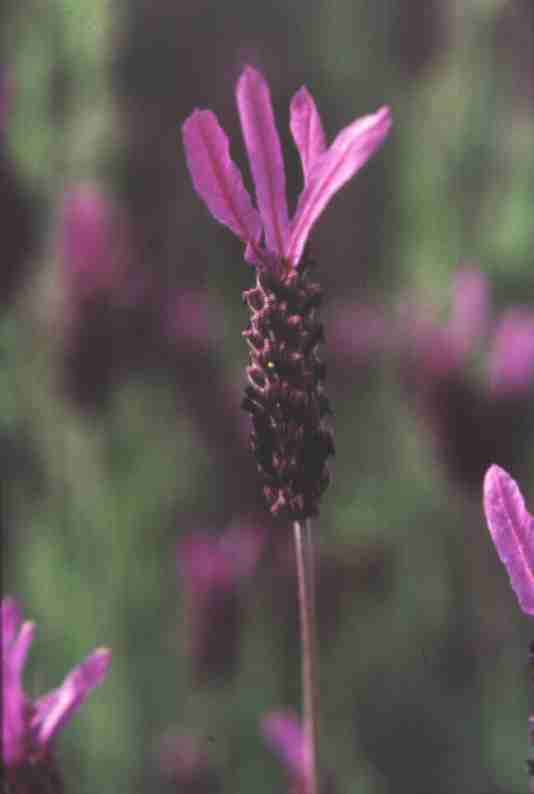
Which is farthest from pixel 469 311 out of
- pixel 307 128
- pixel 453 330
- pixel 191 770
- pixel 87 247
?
pixel 307 128

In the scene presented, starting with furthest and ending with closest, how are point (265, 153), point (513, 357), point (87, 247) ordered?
point (87, 247)
point (513, 357)
point (265, 153)

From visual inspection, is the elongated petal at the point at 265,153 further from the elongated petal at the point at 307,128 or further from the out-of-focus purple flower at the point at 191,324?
the out-of-focus purple flower at the point at 191,324

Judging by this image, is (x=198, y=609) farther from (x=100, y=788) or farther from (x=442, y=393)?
(x=442, y=393)

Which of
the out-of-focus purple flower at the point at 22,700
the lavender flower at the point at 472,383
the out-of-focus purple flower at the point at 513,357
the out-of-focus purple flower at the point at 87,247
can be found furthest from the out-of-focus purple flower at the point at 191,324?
the out-of-focus purple flower at the point at 22,700

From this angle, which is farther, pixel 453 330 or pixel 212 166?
pixel 453 330

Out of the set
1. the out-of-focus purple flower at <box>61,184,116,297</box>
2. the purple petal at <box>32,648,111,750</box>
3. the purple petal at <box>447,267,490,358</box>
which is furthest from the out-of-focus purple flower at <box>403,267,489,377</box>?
the purple petal at <box>32,648,111,750</box>

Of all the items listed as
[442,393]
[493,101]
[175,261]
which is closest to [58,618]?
[442,393]

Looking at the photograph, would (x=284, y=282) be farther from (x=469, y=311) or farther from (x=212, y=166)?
(x=469, y=311)
